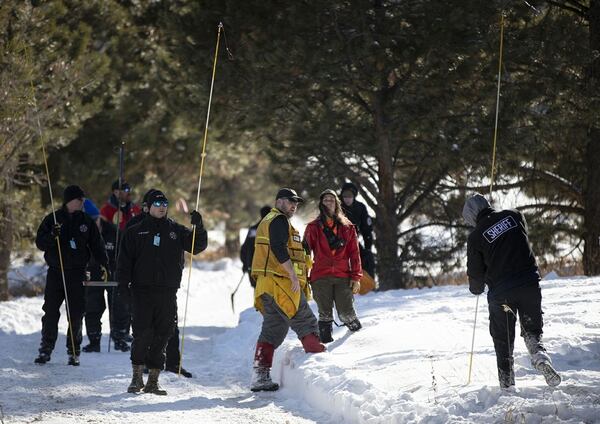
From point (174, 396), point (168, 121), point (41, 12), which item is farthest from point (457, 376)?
point (168, 121)

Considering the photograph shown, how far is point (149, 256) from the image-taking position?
9398 mm

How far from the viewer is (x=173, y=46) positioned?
17344 millimetres

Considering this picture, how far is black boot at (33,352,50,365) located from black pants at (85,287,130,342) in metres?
1.36

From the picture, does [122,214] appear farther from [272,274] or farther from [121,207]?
[272,274]

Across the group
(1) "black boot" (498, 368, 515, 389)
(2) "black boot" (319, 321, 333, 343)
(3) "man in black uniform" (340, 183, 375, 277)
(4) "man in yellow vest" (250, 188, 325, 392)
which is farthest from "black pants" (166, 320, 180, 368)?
(1) "black boot" (498, 368, 515, 389)

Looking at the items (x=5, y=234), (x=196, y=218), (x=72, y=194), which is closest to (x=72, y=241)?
(x=72, y=194)

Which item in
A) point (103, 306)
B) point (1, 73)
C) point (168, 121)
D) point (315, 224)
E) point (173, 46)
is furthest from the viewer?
point (168, 121)

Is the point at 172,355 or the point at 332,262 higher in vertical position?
the point at 332,262

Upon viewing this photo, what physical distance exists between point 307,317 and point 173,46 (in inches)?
357

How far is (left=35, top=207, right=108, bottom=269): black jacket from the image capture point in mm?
11383

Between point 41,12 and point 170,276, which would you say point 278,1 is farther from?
point 170,276

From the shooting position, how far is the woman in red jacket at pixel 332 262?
1068cm

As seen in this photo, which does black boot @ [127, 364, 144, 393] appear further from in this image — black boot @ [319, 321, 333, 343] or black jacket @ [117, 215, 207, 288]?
black boot @ [319, 321, 333, 343]

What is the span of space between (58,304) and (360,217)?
441cm
